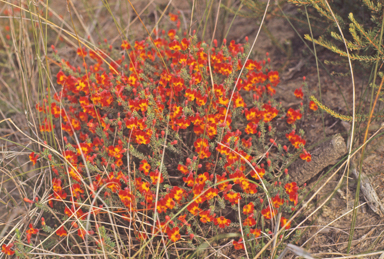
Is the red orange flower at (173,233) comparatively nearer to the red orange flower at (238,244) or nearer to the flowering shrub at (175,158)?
the flowering shrub at (175,158)

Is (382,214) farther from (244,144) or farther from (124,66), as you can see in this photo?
(124,66)

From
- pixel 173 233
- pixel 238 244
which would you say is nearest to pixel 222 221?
pixel 238 244

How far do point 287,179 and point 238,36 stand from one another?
2.04 metres

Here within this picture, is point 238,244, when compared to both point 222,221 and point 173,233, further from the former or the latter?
point 173,233

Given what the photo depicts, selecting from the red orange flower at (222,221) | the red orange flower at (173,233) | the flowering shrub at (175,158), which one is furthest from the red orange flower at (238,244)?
the red orange flower at (173,233)

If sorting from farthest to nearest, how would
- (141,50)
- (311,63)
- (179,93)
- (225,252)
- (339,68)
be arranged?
(311,63)
(339,68)
(141,50)
(179,93)
(225,252)

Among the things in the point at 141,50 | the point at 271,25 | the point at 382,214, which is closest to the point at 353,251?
the point at 382,214

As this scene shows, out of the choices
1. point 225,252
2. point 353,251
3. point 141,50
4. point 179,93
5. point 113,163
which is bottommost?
point 225,252

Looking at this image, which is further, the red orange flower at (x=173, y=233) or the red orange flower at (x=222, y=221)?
the red orange flower at (x=222, y=221)

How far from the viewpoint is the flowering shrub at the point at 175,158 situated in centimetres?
214

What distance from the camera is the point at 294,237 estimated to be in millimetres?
2217

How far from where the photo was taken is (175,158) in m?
2.53

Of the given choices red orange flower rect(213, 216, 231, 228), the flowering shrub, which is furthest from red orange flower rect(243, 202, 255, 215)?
red orange flower rect(213, 216, 231, 228)

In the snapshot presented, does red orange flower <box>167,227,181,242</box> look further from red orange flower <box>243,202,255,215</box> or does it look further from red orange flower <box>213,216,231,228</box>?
red orange flower <box>243,202,255,215</box>
